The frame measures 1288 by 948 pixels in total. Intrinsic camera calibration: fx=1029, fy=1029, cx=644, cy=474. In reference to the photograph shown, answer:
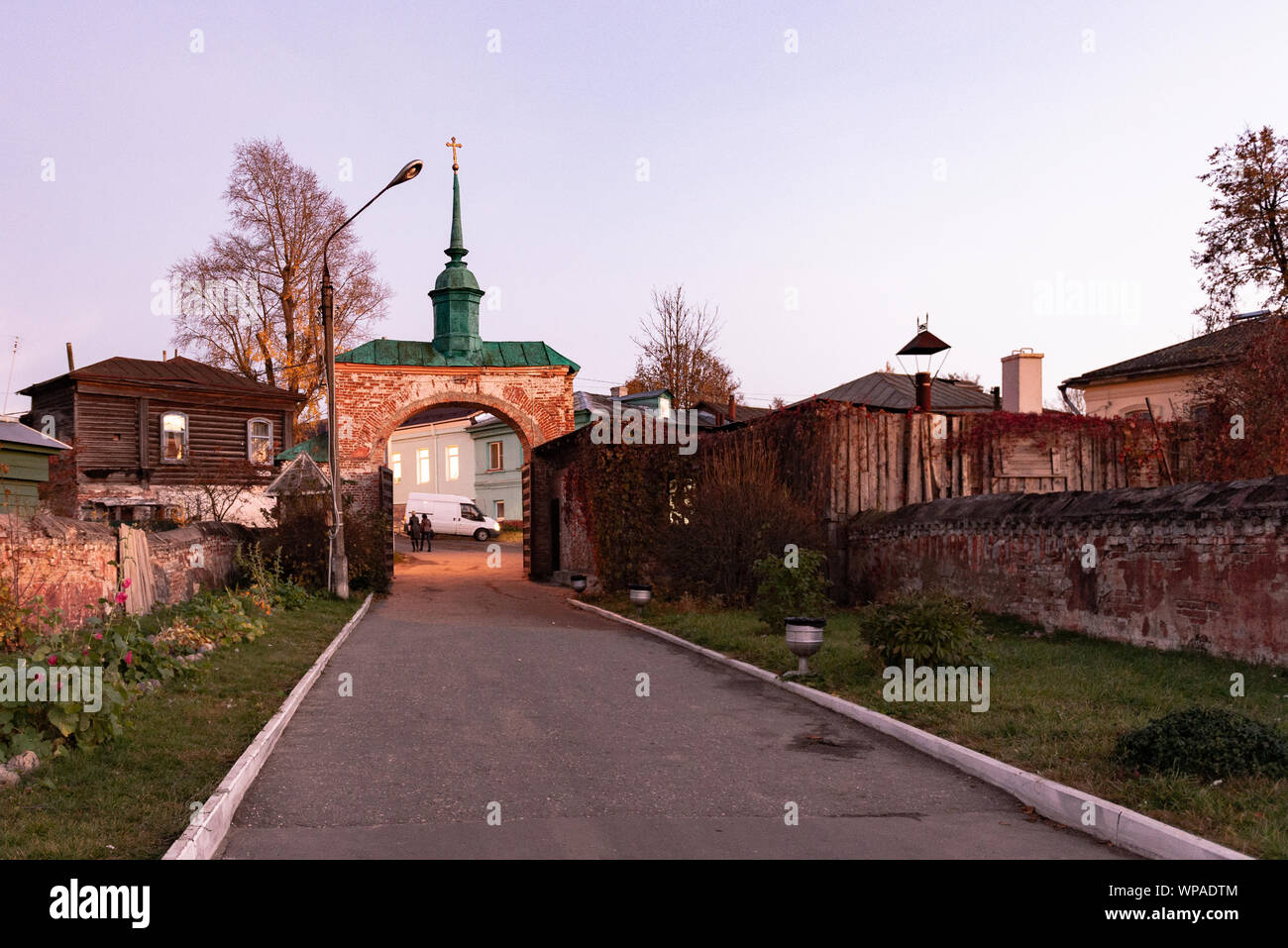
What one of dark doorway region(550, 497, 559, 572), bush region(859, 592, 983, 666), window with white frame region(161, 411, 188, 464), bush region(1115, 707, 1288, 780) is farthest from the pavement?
window with white frame region(161, 411, 188, 464)

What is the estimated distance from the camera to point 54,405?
3591 centimetres

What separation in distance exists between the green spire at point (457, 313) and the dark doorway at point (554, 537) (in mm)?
6365

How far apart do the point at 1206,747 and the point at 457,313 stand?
30.6m

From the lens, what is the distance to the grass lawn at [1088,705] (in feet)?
19.2

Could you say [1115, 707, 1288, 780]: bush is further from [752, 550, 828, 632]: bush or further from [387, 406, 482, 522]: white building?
[387, 406, 482, 522]: white building

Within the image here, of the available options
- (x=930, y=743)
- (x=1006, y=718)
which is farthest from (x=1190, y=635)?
(x=930, y=743)

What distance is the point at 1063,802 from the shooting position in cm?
621

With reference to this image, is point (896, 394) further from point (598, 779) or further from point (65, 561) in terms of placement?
point (598, 779)

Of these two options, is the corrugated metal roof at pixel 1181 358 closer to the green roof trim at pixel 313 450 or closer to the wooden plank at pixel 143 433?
the green roof trim at pixel 313 450

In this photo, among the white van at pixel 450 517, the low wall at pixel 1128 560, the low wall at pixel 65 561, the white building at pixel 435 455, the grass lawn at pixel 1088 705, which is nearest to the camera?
the grass lawn at pixel 1088 705

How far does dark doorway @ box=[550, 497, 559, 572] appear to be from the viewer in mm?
30844

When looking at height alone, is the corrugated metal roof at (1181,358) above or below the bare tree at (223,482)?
above

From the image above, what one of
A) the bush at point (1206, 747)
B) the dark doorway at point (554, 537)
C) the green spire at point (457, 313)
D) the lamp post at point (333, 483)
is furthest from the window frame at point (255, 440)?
the bush at point (1206, 747)


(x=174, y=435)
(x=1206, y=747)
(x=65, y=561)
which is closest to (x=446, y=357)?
(x=174, y=435)
